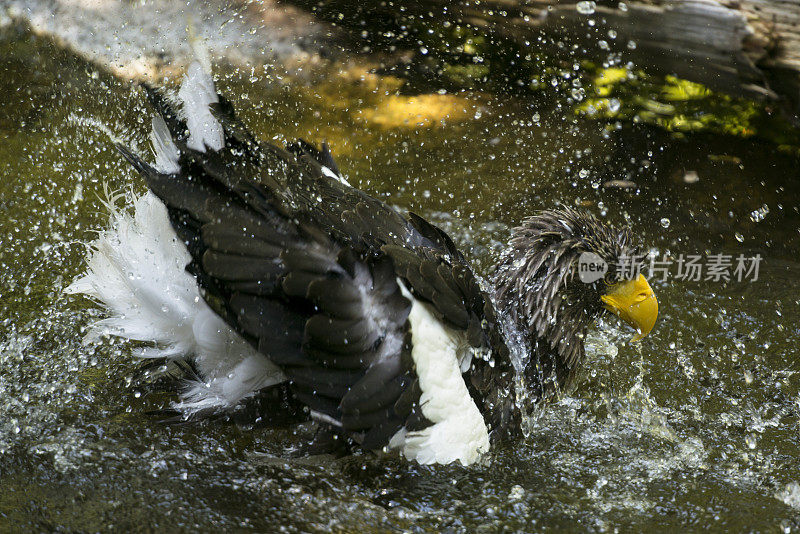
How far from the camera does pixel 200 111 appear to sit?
2807 millimetres

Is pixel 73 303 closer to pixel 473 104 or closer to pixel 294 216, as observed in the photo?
pixel 294 216

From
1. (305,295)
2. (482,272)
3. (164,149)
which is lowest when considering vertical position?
(482,272)

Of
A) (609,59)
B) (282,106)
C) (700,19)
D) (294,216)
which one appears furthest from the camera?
(282,106)

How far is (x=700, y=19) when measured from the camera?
13.1ft

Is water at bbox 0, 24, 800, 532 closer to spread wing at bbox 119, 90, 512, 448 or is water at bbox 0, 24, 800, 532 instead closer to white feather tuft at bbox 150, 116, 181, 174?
spread wing at bbox 119, 90, 512, 448

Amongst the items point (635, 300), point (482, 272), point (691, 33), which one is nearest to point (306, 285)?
point (635, 300)

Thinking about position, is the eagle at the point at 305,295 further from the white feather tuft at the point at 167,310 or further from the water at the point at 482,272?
the water at the point at 482,272

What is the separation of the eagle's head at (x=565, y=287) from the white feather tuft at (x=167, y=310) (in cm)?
113

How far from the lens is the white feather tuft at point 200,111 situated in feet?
9.10

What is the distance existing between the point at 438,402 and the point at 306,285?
2.04 ft

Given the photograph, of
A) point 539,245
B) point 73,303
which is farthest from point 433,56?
point 73,303

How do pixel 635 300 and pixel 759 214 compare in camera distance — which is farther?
pixel 759 214

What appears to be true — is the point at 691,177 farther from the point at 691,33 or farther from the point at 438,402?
the point at 438,402

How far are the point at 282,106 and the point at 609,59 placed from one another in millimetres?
2283
